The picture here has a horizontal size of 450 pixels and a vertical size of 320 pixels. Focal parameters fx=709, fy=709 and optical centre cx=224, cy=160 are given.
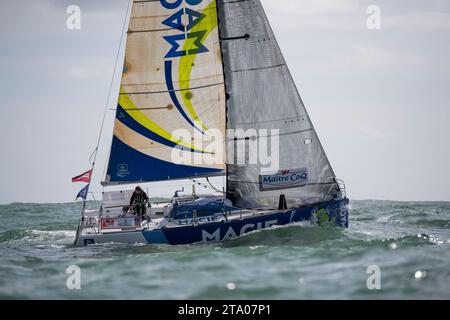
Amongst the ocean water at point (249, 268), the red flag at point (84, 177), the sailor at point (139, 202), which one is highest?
the red flag at point (84, 177)

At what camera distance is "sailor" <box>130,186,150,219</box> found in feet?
71.5

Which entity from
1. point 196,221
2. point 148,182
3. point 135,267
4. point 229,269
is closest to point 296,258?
point 229,269

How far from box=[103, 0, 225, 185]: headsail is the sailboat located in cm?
3

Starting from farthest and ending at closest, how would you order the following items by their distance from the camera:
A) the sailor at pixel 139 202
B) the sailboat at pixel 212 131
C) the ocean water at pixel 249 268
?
1. the sailor at pixel 139 202
2. the sailboat at pixel 212 131
3. the ocean water at pixel 249 268

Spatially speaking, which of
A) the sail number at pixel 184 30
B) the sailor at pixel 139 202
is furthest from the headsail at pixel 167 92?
the sailor at pixel 139 202

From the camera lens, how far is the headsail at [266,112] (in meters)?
21.2

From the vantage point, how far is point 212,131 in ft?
73.6

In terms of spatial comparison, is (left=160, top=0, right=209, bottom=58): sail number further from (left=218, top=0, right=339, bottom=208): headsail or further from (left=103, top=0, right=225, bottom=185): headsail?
(left=218, top=0, right=339, bottom=208): headsail

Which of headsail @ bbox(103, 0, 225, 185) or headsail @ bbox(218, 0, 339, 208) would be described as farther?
headsail @ bbox(103, 0, 225, 185)

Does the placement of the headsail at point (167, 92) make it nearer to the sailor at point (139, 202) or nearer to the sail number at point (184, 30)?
the sail number at point (184, 30)

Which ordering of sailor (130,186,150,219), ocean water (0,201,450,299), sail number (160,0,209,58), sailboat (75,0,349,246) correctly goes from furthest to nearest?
sail number (160,0,209,58) < sailor (130,186,150,219) < sailboat (75,0,349,246) < ocean water (0,201,450,299)

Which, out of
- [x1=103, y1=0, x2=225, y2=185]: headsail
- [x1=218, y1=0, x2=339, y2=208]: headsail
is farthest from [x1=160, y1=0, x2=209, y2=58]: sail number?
[x1=218, y1=0, x2=339, y2=208]: headsail

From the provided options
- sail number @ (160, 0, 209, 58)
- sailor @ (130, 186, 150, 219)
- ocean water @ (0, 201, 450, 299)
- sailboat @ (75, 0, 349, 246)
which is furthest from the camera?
sail number @ (160, 0, 209, 58)

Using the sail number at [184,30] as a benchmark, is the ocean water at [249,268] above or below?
below
